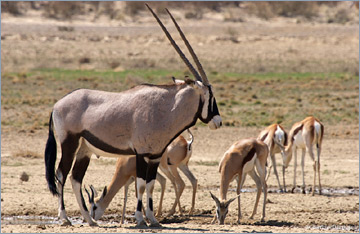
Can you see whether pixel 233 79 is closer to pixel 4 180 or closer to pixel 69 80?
pixel 69 80

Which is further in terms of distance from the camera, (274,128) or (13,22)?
(13,22)

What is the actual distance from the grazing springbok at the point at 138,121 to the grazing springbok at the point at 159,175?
140cm

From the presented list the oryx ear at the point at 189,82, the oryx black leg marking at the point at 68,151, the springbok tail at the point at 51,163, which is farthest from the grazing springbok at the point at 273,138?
the oryx black leg marking at the point at 68,151

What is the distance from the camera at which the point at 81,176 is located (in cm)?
1066

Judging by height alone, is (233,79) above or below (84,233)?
below

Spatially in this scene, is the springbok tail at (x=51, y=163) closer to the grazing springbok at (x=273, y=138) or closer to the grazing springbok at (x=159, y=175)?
the grazing springbok at (x=159, y=175)

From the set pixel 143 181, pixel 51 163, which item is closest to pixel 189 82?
pixel 143 181

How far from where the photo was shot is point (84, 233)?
31.3 feet

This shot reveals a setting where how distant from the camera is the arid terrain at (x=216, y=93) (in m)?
13.0

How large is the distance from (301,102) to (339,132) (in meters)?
5.85

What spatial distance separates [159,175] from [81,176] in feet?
10.5

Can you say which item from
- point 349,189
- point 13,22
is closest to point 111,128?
point 349,189

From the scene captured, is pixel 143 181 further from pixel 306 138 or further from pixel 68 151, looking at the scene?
pixel 306 138

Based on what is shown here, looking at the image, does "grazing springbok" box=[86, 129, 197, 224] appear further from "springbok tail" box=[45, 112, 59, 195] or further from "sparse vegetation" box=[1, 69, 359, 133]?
"sparse vegetation" box=[1, 69, 359, 133]
